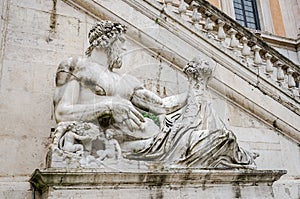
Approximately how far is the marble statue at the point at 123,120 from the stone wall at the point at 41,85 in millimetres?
628

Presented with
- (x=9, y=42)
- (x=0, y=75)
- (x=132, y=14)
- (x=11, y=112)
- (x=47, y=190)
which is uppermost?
(x=132, y=14)

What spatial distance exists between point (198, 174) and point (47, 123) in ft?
5.97

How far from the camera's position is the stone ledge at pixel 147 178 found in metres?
3.04

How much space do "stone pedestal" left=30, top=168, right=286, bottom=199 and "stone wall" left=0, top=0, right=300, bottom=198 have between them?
0.53 m

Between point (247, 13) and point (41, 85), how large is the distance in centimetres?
1033

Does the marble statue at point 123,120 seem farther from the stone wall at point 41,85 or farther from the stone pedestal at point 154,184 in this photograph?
the stone wall at point 41,85

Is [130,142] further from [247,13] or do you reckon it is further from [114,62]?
[247,13]

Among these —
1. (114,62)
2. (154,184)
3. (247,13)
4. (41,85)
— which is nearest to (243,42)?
(114,62)

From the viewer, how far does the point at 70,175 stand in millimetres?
3049

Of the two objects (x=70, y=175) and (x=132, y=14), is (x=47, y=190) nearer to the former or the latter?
(x=70, y=175)

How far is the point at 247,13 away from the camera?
13.0 m

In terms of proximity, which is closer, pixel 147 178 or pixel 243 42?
pixel 147 178

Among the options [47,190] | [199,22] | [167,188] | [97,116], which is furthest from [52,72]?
[199,22]

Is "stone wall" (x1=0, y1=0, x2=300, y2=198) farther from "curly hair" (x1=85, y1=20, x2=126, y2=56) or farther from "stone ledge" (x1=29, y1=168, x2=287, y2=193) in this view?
"curly hair" (x1=85, y1=20, x2=126, y2=56)
